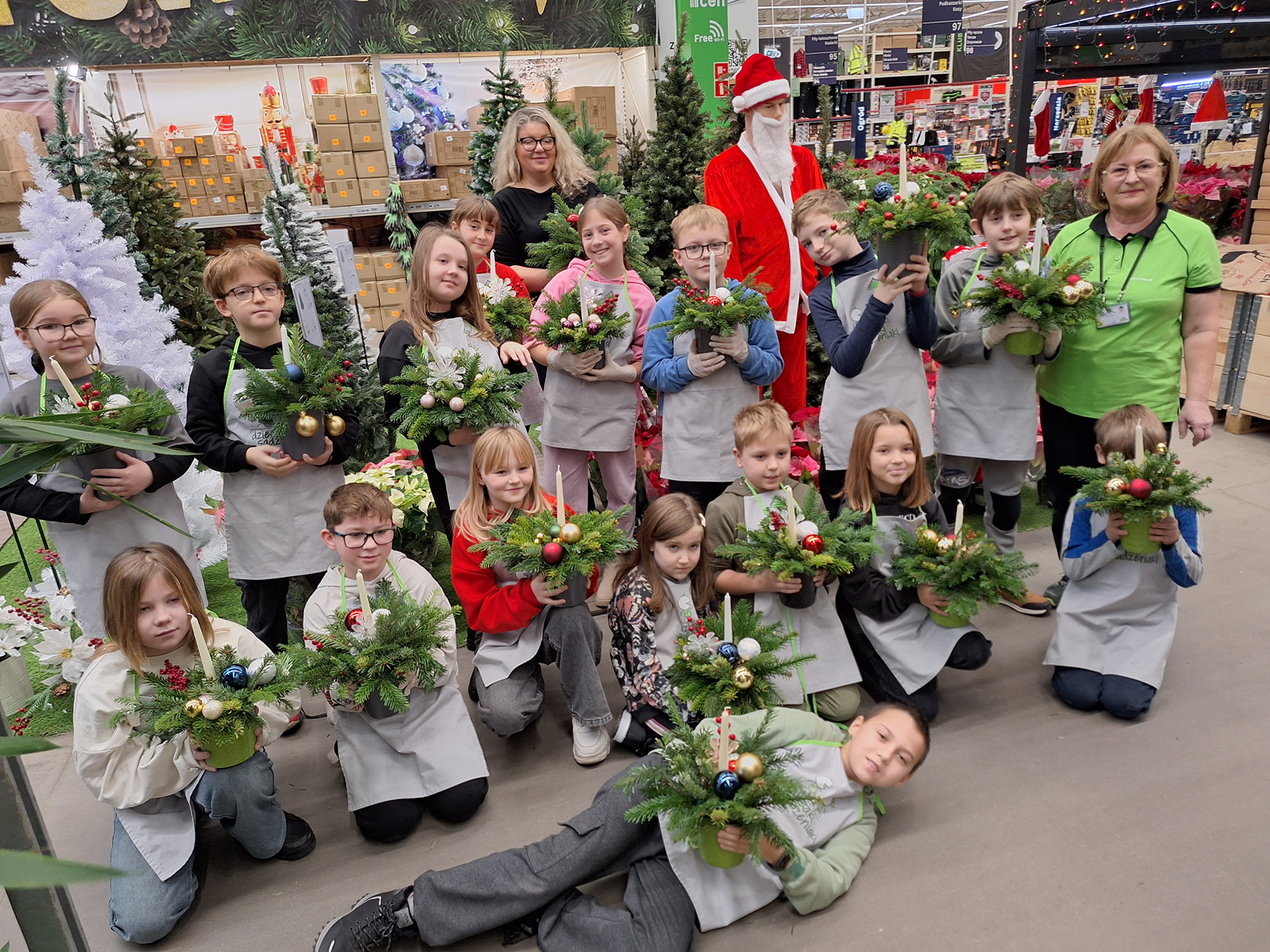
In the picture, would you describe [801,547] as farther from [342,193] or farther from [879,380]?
[342,193]

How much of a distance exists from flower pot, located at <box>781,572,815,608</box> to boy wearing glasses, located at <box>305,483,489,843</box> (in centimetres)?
101

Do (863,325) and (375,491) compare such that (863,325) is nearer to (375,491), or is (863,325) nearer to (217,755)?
(375,491)

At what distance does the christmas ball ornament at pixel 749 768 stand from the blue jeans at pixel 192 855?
4.16 ft

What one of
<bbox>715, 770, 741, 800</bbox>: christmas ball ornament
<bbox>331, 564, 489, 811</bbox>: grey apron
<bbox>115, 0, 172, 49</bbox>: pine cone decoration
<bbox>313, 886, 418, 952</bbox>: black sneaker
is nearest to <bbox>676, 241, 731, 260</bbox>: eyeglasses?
<bbox>331, 564, 489, 811</bbox>: grey apron

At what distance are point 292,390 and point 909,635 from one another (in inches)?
79.6

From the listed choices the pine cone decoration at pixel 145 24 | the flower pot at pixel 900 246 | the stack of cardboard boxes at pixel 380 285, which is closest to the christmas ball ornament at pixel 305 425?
the flower pot at pixel 900 246

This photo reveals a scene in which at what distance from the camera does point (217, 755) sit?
1998mm

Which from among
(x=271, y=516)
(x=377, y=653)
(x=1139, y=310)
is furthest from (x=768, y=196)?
(x=377, y=653)

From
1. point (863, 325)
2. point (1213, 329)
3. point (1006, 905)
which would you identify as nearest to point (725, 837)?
point (1006, 905)

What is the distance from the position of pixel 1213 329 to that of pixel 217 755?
318 centimetres

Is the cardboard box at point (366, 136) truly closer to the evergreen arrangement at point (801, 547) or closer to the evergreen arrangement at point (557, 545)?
the evergreen arrangement at point (557, 545)

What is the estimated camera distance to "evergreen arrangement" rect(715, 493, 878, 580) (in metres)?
2.37

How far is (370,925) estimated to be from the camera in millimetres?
1952

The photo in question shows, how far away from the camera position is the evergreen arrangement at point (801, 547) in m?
2.37
